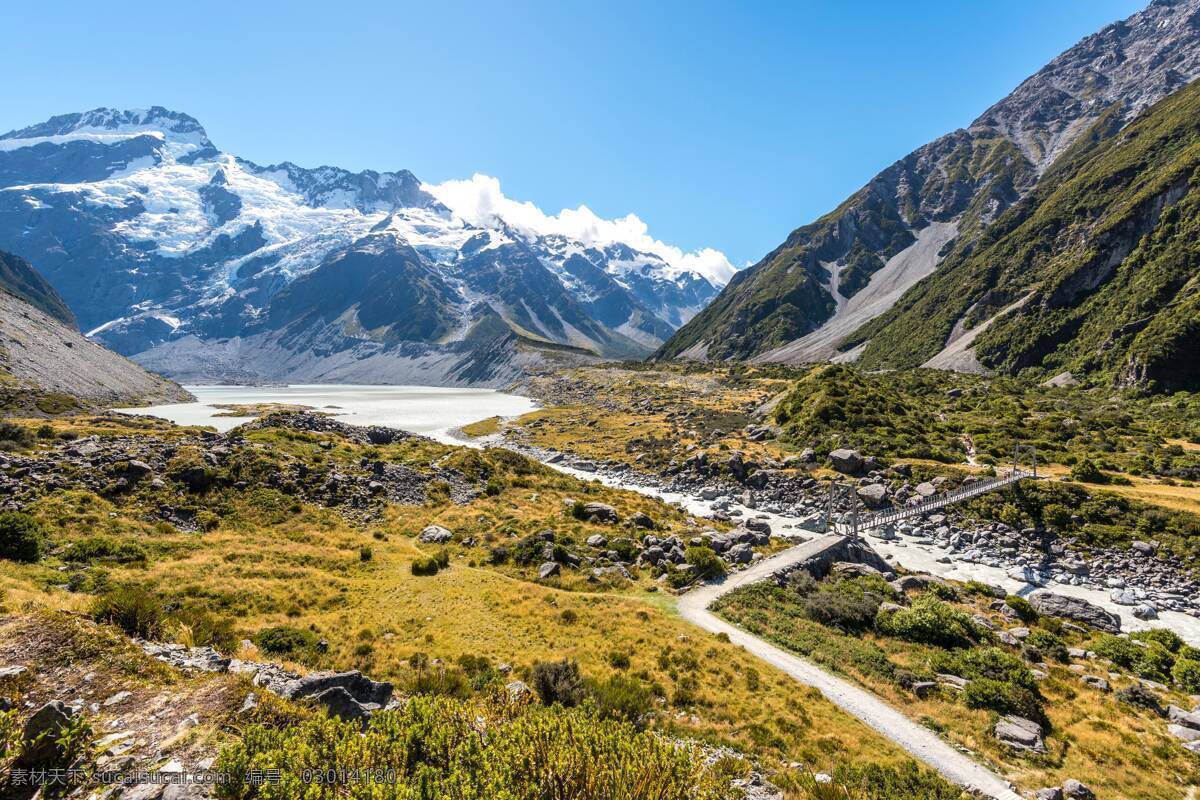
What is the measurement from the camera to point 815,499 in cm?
4812

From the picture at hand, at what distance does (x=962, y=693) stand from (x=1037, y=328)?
14058 cm

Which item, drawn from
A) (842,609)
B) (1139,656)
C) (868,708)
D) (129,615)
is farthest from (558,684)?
(1139,656)

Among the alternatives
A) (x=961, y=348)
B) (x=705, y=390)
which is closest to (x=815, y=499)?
(x=705, y=390)

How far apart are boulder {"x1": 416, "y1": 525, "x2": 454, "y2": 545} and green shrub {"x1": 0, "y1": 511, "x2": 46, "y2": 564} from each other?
56.2 ft

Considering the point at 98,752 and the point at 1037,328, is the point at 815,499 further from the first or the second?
the point at 1037,328

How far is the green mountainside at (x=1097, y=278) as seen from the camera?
3541 inches

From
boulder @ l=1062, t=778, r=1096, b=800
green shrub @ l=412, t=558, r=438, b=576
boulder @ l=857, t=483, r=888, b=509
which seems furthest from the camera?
boulder @ l=857, t=483, r=888, b=509

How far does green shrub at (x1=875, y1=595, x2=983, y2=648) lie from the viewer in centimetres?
2230

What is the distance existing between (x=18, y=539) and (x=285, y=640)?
41.6 ft

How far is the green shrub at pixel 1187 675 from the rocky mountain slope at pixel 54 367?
13179cm

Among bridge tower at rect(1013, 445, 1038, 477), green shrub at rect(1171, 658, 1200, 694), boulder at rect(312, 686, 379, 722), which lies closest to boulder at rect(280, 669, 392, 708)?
boulder at rect(312, 686, 379, 722)

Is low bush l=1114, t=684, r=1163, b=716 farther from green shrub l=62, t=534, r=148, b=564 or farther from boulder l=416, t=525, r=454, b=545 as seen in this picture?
green shrub l=62, t=534, r=148, b=564

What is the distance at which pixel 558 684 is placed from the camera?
14.9 m

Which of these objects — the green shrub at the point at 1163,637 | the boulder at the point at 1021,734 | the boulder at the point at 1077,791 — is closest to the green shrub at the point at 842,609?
the boulder at the point at 1021,734
